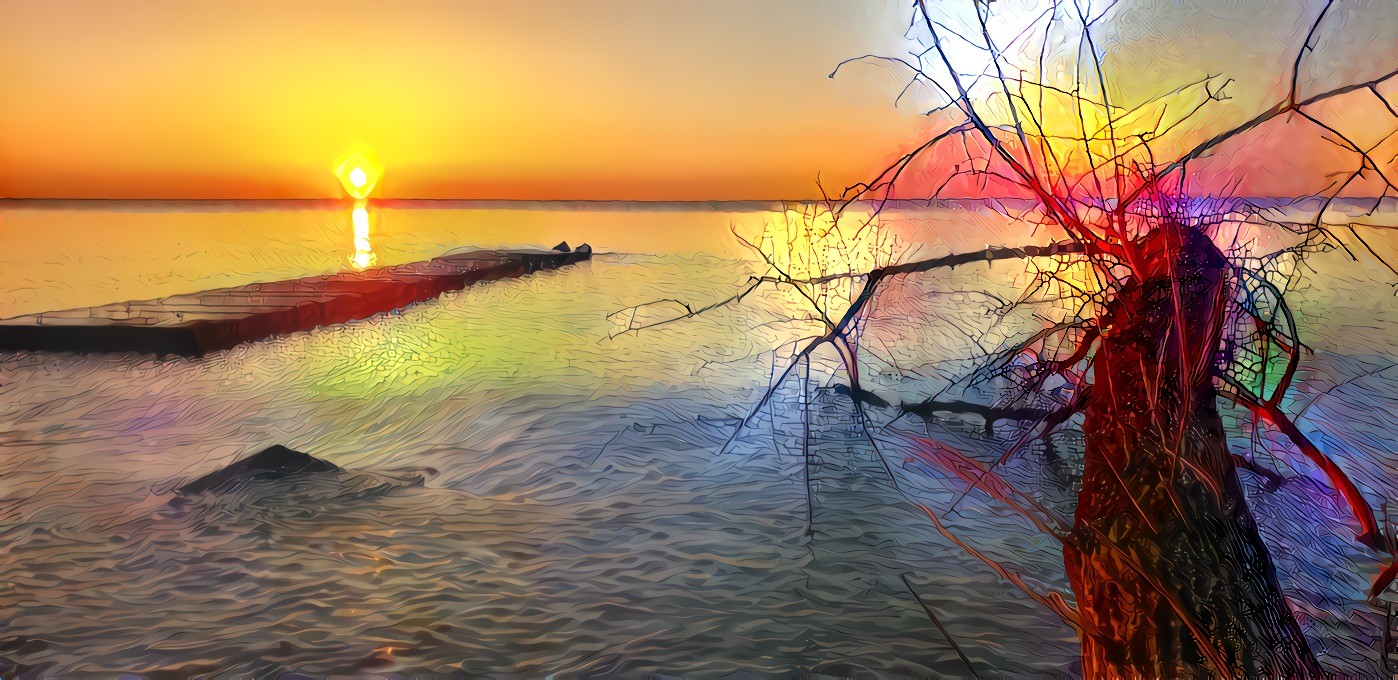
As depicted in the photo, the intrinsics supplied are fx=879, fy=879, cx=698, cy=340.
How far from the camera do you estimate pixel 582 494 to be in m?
0.64

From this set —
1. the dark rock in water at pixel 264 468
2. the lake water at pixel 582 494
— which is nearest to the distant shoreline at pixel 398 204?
the lake water at pixel 582 494

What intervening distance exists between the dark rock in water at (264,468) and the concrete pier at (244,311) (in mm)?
197

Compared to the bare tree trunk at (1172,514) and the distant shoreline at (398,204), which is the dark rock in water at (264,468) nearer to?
the distant shoreline at (398,204)

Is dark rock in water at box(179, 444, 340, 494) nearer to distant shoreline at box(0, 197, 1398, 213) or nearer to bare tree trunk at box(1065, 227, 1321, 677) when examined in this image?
distant shoreline at box(0, 197, 1398, 213)

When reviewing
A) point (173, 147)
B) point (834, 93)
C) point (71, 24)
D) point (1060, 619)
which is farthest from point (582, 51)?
point (1060, 619)

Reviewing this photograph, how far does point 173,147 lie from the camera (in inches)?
39.9

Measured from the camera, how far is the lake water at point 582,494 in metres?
0.51

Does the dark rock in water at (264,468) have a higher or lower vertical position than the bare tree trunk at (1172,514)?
lower

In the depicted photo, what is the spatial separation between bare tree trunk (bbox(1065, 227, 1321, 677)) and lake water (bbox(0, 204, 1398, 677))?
0.07 meters

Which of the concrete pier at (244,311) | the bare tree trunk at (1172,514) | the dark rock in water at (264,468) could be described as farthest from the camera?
the concrete pier at (244,311)

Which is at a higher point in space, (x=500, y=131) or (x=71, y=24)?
(x=71, y=24)

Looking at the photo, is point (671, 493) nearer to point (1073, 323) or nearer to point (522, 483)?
point (522, 483)

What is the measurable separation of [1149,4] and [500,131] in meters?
0.66

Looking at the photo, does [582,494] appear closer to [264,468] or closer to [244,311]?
[264,468]
